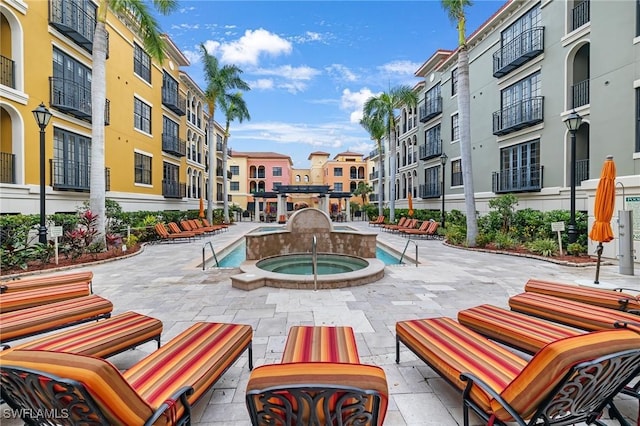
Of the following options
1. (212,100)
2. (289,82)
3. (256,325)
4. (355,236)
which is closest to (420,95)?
(289,82)

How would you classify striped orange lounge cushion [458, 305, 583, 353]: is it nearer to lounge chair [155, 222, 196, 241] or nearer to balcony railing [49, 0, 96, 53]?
lounge chair [155, 222, 196, 241]

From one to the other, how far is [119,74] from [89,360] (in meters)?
21.2

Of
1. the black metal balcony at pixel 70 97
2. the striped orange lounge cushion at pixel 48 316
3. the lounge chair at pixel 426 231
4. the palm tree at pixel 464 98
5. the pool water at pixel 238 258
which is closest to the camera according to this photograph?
the striped orange lounge cushion at pixel 48 316

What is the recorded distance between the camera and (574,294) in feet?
14.9

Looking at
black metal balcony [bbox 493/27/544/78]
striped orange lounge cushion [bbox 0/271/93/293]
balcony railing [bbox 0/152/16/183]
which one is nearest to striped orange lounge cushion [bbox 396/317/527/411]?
striped orange lounge cushion [bbox 0/271/93/293]

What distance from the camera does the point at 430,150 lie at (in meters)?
27.2

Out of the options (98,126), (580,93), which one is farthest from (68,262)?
(580,93)

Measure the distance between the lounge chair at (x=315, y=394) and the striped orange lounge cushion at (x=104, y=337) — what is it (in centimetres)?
224

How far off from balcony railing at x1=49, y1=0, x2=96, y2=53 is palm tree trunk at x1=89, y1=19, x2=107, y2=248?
2.66 metres

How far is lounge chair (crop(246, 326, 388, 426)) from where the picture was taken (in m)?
1.81

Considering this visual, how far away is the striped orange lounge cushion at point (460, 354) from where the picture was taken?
261 cm

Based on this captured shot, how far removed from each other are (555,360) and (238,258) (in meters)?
12.0

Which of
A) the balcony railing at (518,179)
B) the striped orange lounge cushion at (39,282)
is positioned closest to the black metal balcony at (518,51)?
the balcony railing at (518,179)

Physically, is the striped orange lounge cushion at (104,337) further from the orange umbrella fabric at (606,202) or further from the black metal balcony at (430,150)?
the black metal balcony at (430,150)
